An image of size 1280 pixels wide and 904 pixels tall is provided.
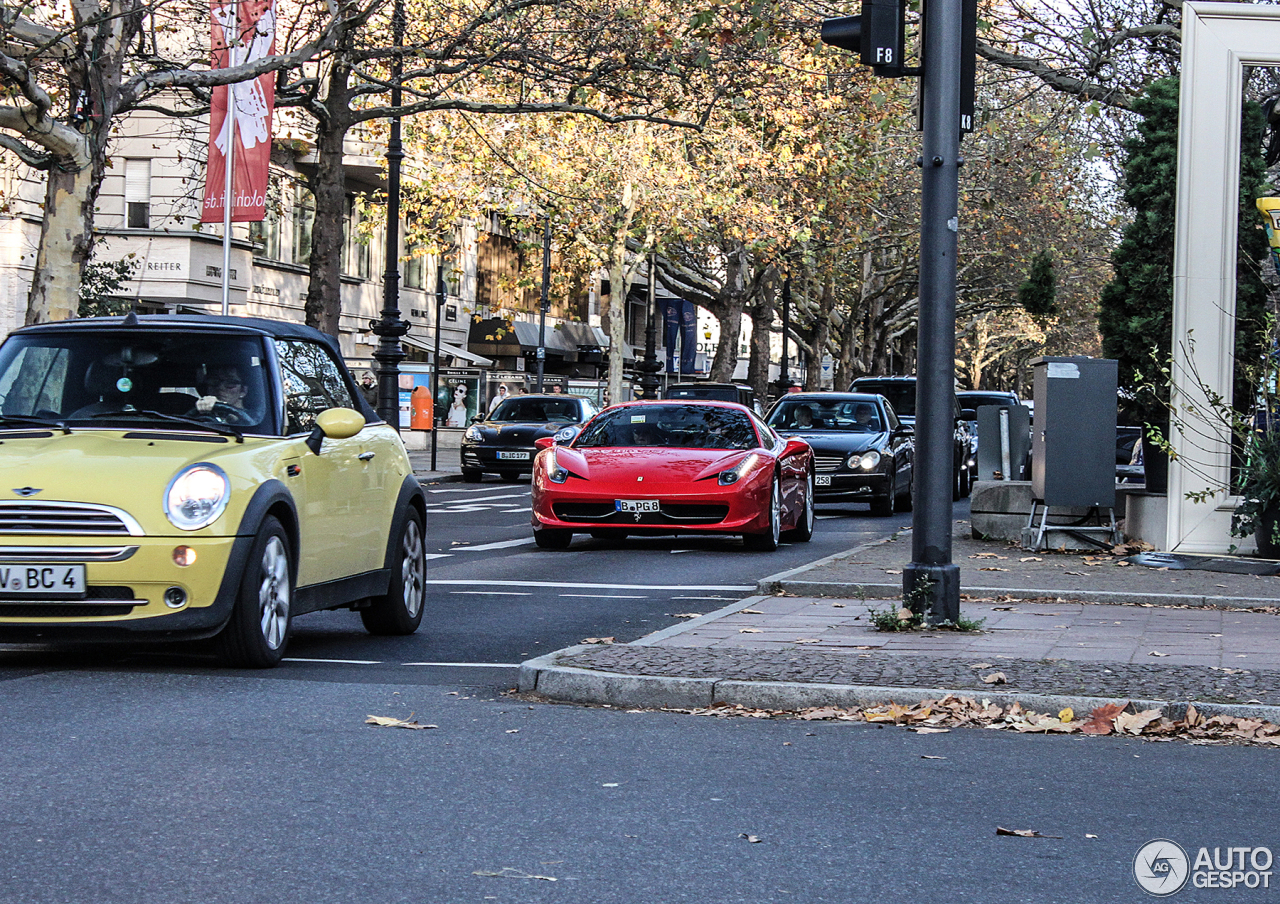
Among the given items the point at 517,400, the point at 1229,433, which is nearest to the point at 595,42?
the point at 517,400

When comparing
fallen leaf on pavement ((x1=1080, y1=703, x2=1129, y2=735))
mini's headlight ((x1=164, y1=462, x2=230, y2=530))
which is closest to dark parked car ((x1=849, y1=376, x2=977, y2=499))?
mini's headlight ((x1=164, y1=462, x2=230, y2=530))

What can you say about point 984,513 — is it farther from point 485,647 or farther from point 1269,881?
point 1269,881

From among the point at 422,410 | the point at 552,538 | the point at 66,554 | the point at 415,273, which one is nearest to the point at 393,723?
the point at 66,554

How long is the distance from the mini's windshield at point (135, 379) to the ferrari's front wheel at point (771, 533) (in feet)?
29.3

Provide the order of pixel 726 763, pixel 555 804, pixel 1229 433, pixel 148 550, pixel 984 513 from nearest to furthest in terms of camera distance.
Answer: pixel 555 804, pixel 726 763, pixel 148 550, pixel 1229 433, pixel 984 513

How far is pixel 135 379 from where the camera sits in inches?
357

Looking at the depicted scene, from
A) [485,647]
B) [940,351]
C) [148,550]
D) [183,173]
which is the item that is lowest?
[485,647]

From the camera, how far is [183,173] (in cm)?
4041

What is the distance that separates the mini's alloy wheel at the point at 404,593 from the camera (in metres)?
10.2

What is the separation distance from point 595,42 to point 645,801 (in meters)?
21.7

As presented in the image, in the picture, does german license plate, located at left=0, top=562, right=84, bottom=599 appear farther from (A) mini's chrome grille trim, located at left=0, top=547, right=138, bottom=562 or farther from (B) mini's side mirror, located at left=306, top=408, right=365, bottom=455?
(B) mini's side mirror, located at left=306, top=408, right=365, bottom=455

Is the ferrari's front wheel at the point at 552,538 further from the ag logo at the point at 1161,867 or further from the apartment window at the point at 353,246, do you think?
the apartment window at the point at 353,246

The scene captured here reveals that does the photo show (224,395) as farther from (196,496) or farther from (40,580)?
(40,580)

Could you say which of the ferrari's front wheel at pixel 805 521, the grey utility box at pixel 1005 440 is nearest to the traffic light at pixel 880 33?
the ferrari's front wheel at pixel 805 521
